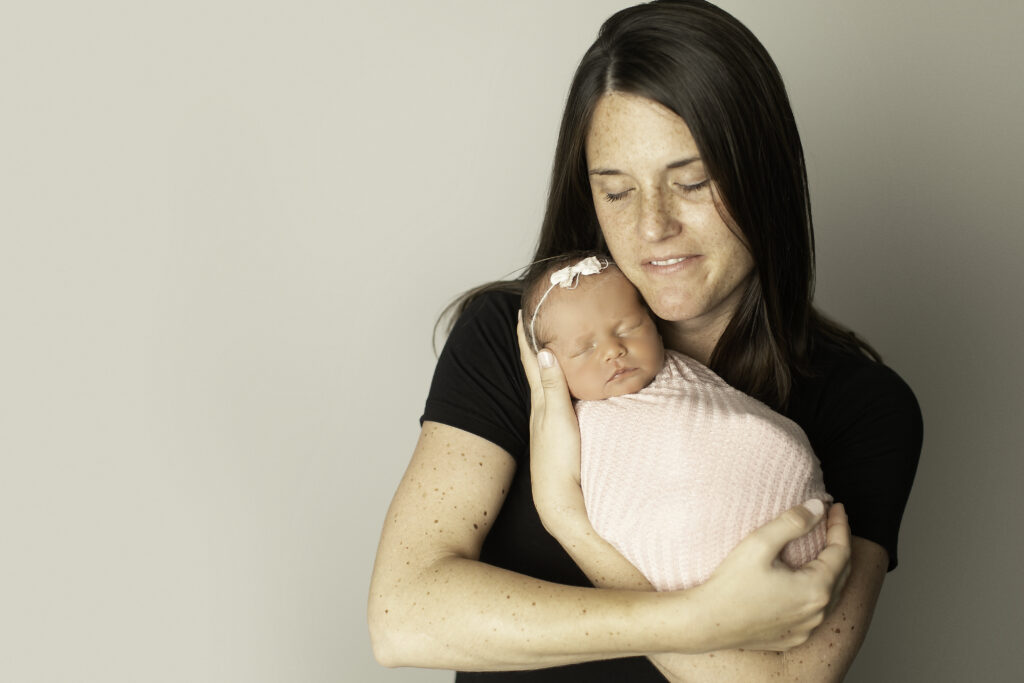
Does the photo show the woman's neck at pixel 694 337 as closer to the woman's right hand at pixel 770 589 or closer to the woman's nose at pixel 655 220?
the woman's nose at pixel 655 220

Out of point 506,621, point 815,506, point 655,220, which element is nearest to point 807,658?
point 815,506

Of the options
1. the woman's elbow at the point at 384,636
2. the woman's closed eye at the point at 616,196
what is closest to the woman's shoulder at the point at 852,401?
the woman's closed eye at the point at 616,196

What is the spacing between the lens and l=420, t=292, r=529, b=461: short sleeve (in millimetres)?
1503

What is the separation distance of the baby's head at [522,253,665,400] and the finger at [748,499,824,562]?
0.35 metres

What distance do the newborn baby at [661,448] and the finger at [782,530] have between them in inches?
1.9

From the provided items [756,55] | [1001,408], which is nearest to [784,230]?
[756,55]

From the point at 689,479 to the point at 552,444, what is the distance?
0.23 metres

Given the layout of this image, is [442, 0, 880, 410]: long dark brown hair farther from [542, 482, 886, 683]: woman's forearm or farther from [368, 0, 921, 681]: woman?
[542, 482, 886, 683]: woman's forearm

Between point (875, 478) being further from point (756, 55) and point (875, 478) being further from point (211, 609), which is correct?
point (211, 609)

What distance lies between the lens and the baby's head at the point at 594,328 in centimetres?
152

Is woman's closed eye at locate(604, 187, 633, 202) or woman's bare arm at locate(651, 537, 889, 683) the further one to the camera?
woman's closed eye at locate(604, 187, 633, 202)

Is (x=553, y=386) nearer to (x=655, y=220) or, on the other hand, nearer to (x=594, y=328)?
(x=594, y=328)

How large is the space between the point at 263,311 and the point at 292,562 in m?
0.63

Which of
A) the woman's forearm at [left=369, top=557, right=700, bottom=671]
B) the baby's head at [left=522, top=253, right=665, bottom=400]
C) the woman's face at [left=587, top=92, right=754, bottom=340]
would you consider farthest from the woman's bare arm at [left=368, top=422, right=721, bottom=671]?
the woman's face at [left=587, top=92, right=754, bottom=340]
